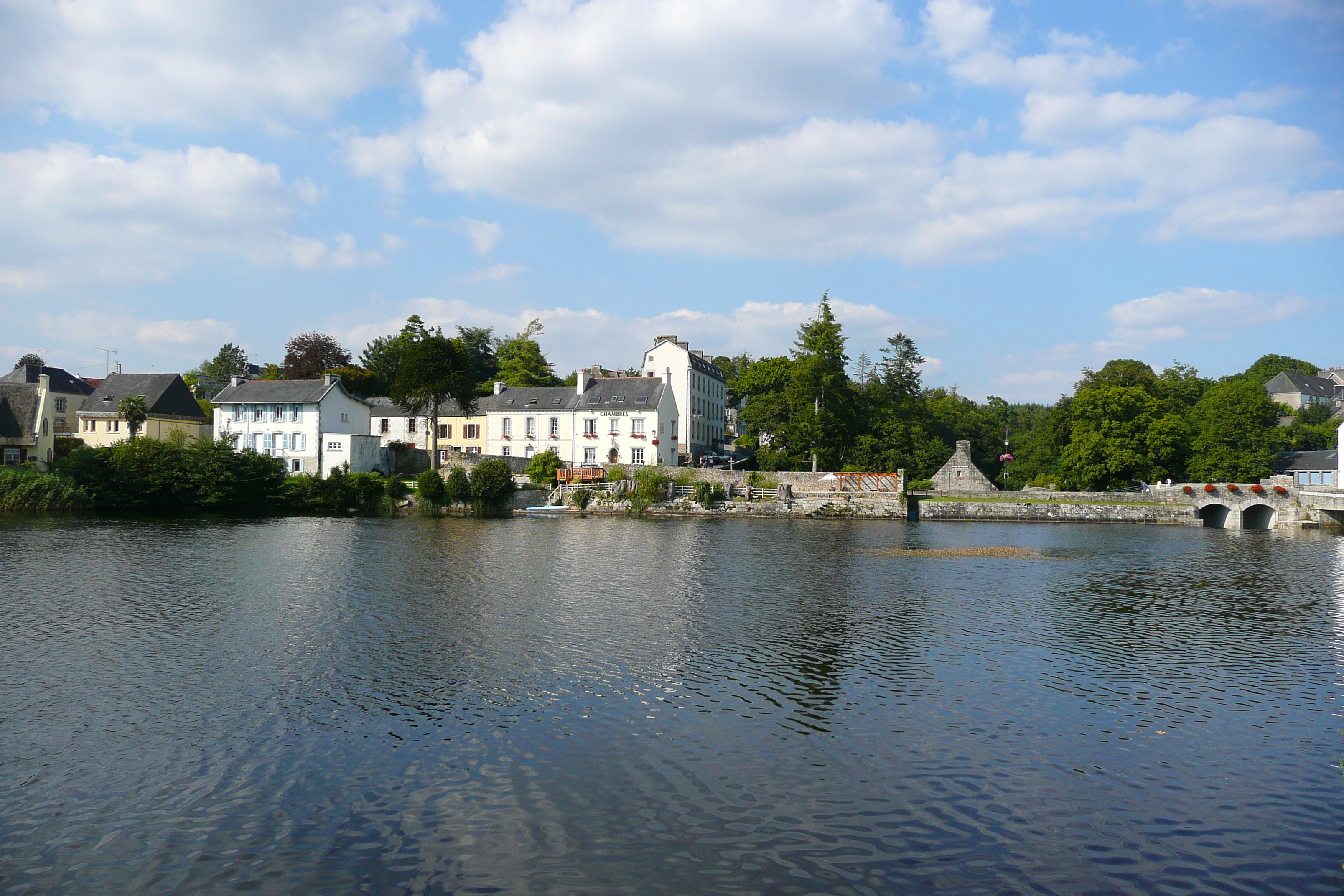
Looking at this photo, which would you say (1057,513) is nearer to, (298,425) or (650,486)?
(650,486)

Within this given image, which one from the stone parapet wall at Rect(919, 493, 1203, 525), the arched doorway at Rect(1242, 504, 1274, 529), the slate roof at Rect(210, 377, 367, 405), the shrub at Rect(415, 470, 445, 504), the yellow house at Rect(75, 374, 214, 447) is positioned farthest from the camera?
the yellow house at Rect(75, 374, 214, 447)

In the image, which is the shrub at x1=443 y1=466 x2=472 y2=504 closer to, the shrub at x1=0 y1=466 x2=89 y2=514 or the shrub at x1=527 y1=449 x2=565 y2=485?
the shrub at x1=527 y1=449 x2=565 y2=485

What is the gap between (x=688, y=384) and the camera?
272 ft

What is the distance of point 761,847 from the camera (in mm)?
9359

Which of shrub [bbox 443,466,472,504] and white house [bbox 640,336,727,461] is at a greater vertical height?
white house [bbox 640,336,727,461]

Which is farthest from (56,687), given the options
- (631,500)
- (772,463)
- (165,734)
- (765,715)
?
(772,463)

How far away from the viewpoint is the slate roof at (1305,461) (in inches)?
2758

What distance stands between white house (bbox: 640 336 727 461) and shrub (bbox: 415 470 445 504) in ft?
79.9

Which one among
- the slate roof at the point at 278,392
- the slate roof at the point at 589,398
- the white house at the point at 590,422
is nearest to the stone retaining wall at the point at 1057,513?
the white house at the point at 590,422

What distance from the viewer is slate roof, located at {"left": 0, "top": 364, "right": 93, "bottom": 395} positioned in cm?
8475

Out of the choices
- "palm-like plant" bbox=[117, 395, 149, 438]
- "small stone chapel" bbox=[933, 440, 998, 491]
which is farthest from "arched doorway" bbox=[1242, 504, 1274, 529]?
"palm-like plant" bbox=[117, 395, 149, 438]

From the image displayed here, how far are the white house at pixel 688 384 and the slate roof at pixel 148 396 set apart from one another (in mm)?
43390

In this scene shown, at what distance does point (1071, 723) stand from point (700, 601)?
12129 mm

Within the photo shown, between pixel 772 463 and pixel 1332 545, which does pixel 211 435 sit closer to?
pixel 772 463
